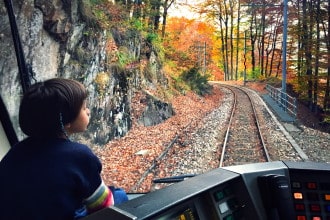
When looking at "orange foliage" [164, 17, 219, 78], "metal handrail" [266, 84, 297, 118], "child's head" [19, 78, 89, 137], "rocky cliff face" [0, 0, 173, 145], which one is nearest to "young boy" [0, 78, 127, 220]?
"child's head" [19, 78, 89, 137]

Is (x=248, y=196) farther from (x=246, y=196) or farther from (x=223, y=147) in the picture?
(x=223, y=147)

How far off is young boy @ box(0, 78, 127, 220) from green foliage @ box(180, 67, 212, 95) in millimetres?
7069

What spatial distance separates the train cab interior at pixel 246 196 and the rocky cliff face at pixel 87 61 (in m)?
2.02

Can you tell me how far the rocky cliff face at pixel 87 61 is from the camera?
3258 millimetres

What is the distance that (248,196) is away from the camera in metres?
1.12

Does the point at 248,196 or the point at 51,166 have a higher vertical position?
the point at 51,166

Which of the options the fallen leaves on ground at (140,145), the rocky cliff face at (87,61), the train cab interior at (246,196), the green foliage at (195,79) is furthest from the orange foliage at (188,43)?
the train cab interior at (246,196)

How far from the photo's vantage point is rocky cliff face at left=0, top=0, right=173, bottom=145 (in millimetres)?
3258

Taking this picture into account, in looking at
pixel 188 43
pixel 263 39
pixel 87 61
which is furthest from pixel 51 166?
pixel 188 43

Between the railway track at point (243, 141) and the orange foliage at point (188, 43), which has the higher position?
the orange foliage at point (188, 43)

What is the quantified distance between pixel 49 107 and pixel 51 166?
20cm

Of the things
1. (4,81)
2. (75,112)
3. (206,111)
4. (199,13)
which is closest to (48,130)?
(75,112)

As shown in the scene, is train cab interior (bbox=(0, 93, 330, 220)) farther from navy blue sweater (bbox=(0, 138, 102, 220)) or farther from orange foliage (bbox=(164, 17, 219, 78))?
orange foliage (bbox=(164, 17, 219, 78))

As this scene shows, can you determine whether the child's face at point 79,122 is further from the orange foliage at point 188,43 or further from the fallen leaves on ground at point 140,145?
the orange foliage at point 188,43
